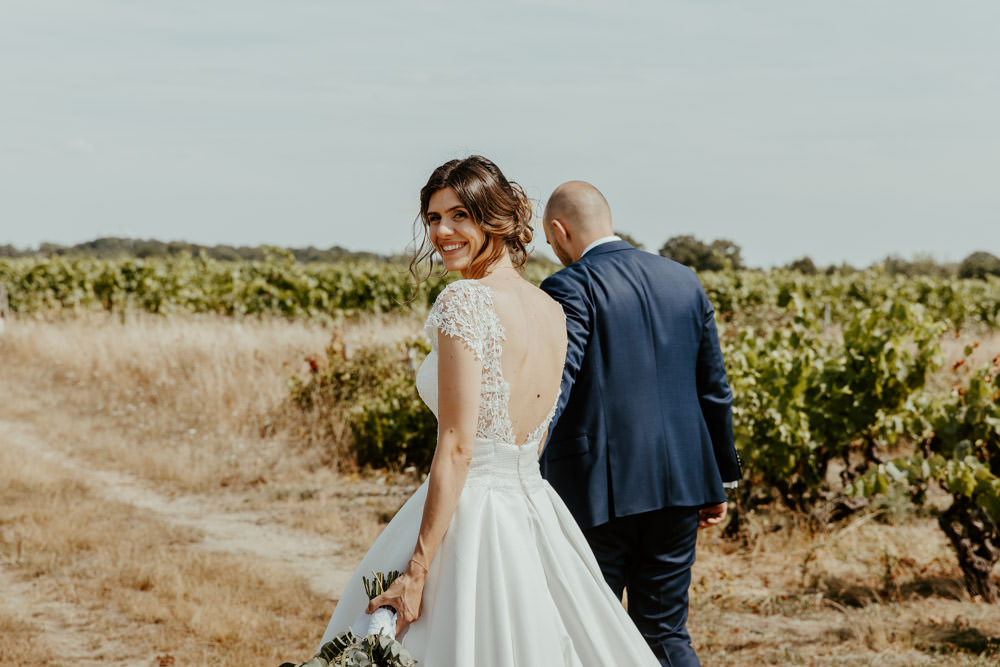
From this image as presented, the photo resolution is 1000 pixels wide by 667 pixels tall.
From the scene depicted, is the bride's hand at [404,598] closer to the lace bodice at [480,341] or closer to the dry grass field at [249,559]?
the lace bodice at [480,341]

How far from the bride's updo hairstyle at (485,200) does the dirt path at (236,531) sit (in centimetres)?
377

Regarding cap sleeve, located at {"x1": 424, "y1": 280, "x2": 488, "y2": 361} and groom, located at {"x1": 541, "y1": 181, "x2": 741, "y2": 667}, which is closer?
cap sleeve, located at {"x1": 424, "y1": 280, "x2": 488, "y2": 361}

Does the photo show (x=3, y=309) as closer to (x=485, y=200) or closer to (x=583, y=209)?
(x=583, y=209)

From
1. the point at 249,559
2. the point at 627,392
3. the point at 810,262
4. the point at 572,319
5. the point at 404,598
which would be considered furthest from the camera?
the point at 810,262

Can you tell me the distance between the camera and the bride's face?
2.40 m

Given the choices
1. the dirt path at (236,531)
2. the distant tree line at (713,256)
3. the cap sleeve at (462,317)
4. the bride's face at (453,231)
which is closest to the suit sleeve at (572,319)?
the bride's face at (453,231)

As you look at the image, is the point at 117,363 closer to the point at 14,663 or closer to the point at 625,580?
the point at 14,663

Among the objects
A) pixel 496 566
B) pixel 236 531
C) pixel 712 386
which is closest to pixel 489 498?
pixel 496 566

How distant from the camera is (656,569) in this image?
3164 mm

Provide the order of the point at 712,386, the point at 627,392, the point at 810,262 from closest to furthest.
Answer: the point at 627,392 < the point at 712,386 < the point at 810,262

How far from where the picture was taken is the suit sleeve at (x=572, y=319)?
292cm

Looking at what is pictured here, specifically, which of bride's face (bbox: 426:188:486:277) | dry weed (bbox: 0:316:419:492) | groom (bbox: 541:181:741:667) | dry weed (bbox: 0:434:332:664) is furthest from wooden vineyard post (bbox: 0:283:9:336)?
bride's face (bbox: 426:188:486:277)

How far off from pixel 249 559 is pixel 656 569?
13.1 ft

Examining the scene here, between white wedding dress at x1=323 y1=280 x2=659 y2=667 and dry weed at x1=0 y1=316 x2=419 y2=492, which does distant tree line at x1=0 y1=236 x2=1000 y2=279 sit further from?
white wedding dress at x1=323 y1=280 x2=659 y2=667
